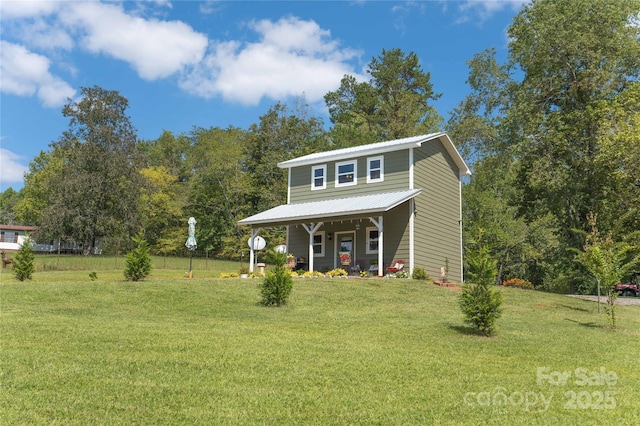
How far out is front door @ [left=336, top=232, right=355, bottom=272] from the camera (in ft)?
75.1

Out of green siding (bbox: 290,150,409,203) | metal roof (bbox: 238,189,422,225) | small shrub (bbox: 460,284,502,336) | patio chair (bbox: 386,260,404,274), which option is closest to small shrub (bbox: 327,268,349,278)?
patio chair (bbox: 386,260,404,274)

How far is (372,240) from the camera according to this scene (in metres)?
22.6

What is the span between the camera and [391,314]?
12.7 metres

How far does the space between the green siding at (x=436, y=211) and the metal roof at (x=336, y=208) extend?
132cm

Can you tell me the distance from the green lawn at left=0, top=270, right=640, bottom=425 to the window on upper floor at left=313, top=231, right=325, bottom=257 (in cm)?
1084

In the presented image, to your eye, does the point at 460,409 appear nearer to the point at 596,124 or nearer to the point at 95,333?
the point at 95,333

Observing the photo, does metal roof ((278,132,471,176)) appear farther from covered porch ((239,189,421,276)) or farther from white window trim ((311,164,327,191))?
covered porch ((239,189,421,276))

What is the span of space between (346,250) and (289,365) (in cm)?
1620

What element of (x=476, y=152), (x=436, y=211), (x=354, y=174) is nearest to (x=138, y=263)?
(x=354, y=174)

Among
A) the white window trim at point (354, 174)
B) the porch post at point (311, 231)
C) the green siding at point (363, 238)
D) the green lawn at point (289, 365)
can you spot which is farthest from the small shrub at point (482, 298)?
the white window trim at point (354, 174)

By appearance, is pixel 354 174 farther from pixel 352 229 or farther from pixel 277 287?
pixel 277 287

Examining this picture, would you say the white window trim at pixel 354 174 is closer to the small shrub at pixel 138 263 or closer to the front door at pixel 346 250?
the front door at pixel 346 250

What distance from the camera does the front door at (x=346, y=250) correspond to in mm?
22891

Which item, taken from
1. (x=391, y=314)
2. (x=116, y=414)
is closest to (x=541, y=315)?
(x=391, y=314)
